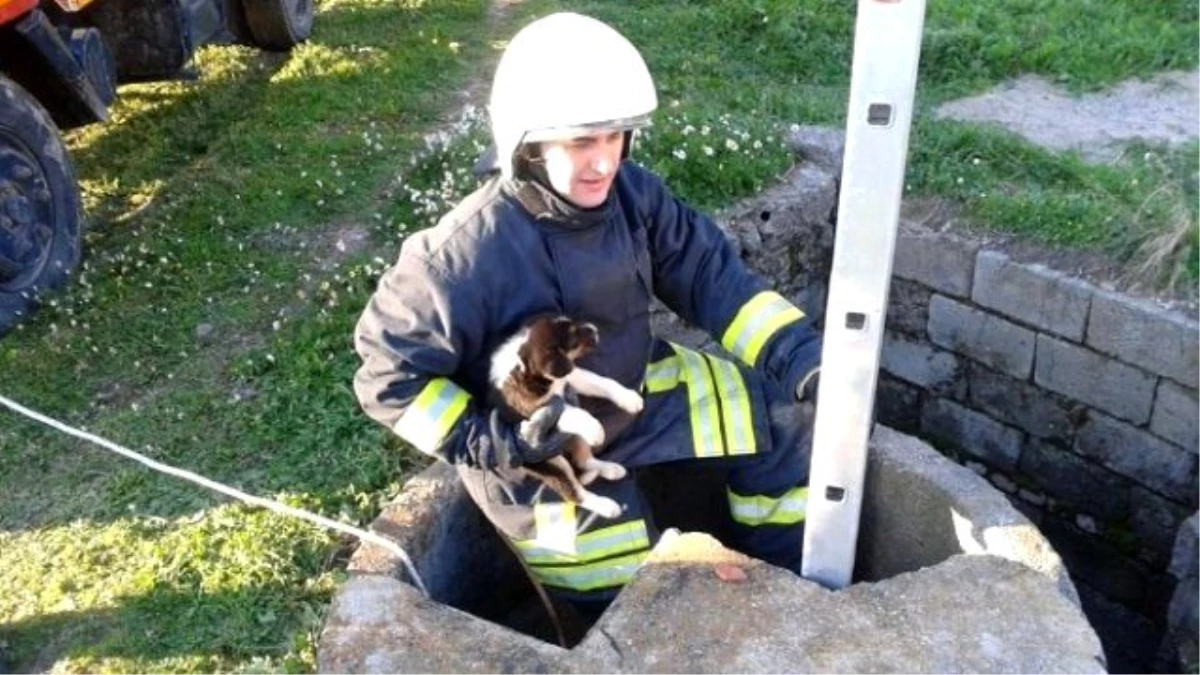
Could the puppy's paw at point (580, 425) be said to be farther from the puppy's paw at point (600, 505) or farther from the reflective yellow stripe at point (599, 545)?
the reflective yellow stripe at point (599, 545)

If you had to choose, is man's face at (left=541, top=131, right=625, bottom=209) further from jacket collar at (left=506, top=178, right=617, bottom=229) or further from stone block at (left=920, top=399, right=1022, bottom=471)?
stone block at (left=920, top=399, right=1022, bottom=471)

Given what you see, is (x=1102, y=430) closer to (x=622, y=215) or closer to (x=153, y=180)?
(x=622, y=215)

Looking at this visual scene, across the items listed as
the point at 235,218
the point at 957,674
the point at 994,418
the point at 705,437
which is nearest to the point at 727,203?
the point at 994,418

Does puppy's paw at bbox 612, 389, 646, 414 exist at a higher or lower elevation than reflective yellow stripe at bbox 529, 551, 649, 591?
higher

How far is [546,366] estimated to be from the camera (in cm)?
267

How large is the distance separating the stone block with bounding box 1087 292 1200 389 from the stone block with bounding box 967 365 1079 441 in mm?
344

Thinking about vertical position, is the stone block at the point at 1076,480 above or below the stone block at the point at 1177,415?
below

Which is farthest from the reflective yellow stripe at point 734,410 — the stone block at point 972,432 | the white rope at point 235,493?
the stone block at point 972,432

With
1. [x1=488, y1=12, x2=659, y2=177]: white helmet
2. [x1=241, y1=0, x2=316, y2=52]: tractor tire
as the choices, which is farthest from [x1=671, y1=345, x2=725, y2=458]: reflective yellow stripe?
[x1=241, y1=0, x2=316, y2=52]: tractor tire

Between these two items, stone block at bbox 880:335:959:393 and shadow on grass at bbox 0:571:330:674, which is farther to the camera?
stone block at bbox 880:335:959:393

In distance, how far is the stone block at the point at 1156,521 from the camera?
13.9 ft

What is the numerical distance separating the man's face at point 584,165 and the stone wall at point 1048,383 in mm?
1720

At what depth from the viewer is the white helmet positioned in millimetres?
2582

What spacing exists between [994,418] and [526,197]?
2.58 meters
